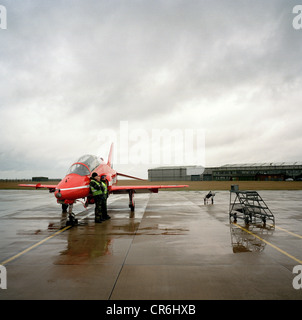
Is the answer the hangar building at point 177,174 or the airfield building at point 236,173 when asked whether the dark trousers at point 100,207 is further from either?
the hangar building at point 177,174

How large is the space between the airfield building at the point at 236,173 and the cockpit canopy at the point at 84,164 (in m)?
92.5

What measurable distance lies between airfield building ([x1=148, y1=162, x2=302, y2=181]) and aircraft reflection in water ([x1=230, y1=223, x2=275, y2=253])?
298 ft

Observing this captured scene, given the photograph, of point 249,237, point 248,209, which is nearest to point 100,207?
point 249,237

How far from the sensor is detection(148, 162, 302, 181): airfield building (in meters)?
87.8

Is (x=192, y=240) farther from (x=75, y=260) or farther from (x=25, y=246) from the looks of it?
(x=25, y=246)

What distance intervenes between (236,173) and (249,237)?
9507 cm

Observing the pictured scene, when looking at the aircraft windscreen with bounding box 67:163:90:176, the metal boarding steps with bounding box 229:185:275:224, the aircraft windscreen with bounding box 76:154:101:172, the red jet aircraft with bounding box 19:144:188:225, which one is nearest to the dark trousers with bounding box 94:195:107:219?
the red jet aircraft with bounding box 19:144:188:225

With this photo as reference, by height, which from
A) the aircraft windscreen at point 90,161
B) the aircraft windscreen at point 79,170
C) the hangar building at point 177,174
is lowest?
the hangar building at point 177,174

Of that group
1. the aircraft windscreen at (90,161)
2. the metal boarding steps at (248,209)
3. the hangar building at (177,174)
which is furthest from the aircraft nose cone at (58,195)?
the hangar building at (177,174)

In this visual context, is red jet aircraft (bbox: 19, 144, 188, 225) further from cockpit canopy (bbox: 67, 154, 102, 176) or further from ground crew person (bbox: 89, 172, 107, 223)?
ground crew person (bbox: 89, 172, 107, 223)

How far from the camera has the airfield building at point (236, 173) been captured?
3457 inches

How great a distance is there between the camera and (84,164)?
10.8 metres
